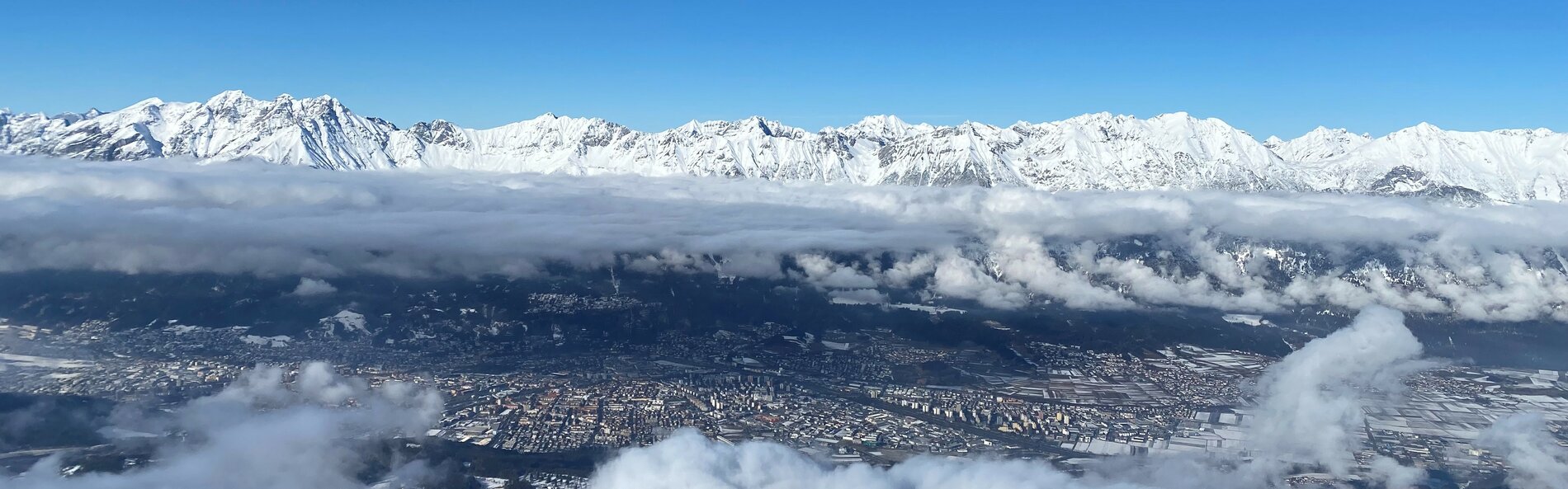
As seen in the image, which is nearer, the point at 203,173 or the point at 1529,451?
the point at 1529,451

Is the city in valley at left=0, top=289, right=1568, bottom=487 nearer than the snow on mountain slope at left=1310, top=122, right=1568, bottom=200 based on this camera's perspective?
Yes

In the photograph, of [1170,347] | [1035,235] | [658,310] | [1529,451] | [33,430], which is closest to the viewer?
[1529,451]

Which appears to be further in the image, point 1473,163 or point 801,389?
point 1473,163

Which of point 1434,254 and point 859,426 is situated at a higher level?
point 1434,254

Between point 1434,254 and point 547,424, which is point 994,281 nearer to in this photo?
point 1434,254

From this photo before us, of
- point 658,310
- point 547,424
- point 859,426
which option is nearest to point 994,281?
point 658,310

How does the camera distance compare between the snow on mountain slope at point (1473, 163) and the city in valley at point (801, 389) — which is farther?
the snow on mountain slope at point (1473, 163)

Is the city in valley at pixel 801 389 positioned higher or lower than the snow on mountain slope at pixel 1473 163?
lower

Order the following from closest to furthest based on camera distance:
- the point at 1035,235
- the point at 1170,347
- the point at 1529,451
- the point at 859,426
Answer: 1. the point at 1529,451
2. the point at 859,426
3. the point at 1170,347
4. the point at 1035,235

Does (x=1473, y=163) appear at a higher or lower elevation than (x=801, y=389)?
higher

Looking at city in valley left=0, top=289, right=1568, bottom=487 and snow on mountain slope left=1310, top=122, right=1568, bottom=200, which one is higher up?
snow on mountain slope left=1310, top=122, right=1568, bottom=200
